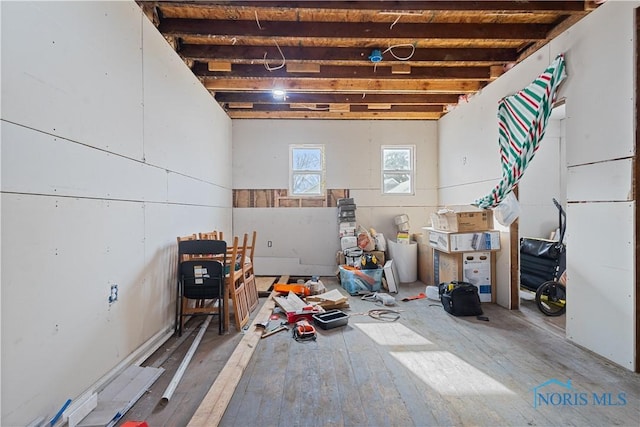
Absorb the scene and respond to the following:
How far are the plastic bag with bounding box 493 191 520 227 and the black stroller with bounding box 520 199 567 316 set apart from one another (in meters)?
0.50

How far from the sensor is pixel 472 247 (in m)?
3.68

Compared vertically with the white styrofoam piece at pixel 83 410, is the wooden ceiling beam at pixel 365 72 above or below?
above

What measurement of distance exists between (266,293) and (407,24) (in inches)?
155

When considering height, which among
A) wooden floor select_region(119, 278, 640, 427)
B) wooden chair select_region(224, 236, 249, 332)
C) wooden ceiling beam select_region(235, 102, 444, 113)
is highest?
wooden ceiling beam select_region(235, 102, 444, 113)

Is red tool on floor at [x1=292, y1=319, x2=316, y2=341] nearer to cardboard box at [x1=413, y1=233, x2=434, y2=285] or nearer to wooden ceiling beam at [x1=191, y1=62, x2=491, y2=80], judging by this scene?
cardboard box at [x1=413, y1=233, x2=434, y2=285]

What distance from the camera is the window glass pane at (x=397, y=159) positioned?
5.59 meters

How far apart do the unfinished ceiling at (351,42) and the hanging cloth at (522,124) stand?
0.54 metres

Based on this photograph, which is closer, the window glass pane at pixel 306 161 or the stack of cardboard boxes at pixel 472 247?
the stack of cardboard boxes at pixel 472 247

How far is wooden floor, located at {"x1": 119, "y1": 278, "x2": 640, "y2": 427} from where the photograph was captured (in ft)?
5.55

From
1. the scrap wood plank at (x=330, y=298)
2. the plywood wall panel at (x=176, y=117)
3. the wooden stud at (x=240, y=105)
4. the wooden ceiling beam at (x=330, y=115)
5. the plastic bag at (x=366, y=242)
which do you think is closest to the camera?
the plywood wall panel at (x=176, y=117)

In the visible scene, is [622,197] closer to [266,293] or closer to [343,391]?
[343,391]

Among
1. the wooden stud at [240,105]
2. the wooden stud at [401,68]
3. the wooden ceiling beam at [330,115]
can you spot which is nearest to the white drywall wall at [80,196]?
the wooden stud at [240,105]

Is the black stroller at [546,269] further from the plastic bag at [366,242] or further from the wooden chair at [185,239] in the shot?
the wooden chair at [185,239]

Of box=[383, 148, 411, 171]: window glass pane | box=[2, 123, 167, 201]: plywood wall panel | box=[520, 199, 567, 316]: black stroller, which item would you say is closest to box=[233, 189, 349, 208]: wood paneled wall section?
box=[383, 148, 411, 171]: window glass pane
